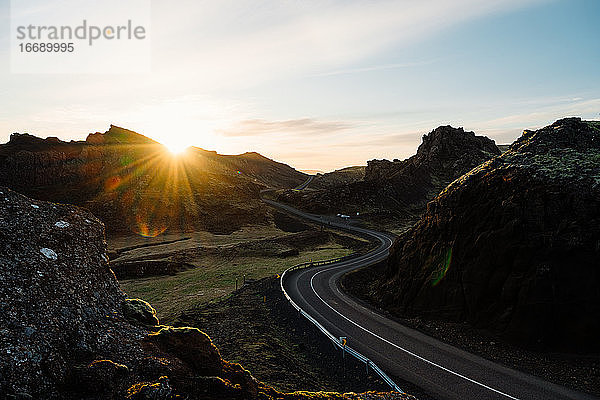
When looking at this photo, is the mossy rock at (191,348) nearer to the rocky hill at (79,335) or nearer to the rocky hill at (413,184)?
the rocky hill at (79,335)

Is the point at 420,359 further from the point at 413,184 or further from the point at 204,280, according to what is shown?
the point at 413,184

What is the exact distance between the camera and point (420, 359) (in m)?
20.1

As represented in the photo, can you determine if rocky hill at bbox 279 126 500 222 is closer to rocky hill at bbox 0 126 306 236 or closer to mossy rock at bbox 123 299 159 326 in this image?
rocky hill at bbox 0 126 306 236

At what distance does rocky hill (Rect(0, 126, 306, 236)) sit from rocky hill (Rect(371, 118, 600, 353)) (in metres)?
68.3

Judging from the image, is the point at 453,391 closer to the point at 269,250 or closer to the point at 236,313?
the point at 236,313

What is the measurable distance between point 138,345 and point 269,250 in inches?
2006

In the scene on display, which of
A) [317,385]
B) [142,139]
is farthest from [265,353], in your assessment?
[142,139]

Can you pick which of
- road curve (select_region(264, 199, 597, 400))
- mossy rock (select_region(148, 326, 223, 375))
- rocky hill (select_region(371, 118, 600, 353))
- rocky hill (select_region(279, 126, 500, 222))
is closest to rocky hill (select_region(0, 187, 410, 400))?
mossy rock (select_region(148, 326, 223, 375))

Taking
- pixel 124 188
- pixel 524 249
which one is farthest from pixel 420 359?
pixel 124 188

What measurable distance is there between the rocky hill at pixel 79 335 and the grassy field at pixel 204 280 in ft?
49.1

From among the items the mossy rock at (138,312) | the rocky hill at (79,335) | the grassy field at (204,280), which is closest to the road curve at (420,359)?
the rocky hill at (79,335)

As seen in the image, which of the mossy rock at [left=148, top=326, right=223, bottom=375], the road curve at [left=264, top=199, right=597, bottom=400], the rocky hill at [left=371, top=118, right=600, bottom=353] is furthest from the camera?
the rocky hill at [left=371, top=118, right=600, bottom=353]

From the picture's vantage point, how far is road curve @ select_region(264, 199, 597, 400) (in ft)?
54.5

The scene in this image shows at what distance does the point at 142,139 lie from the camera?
175125 millimetres
